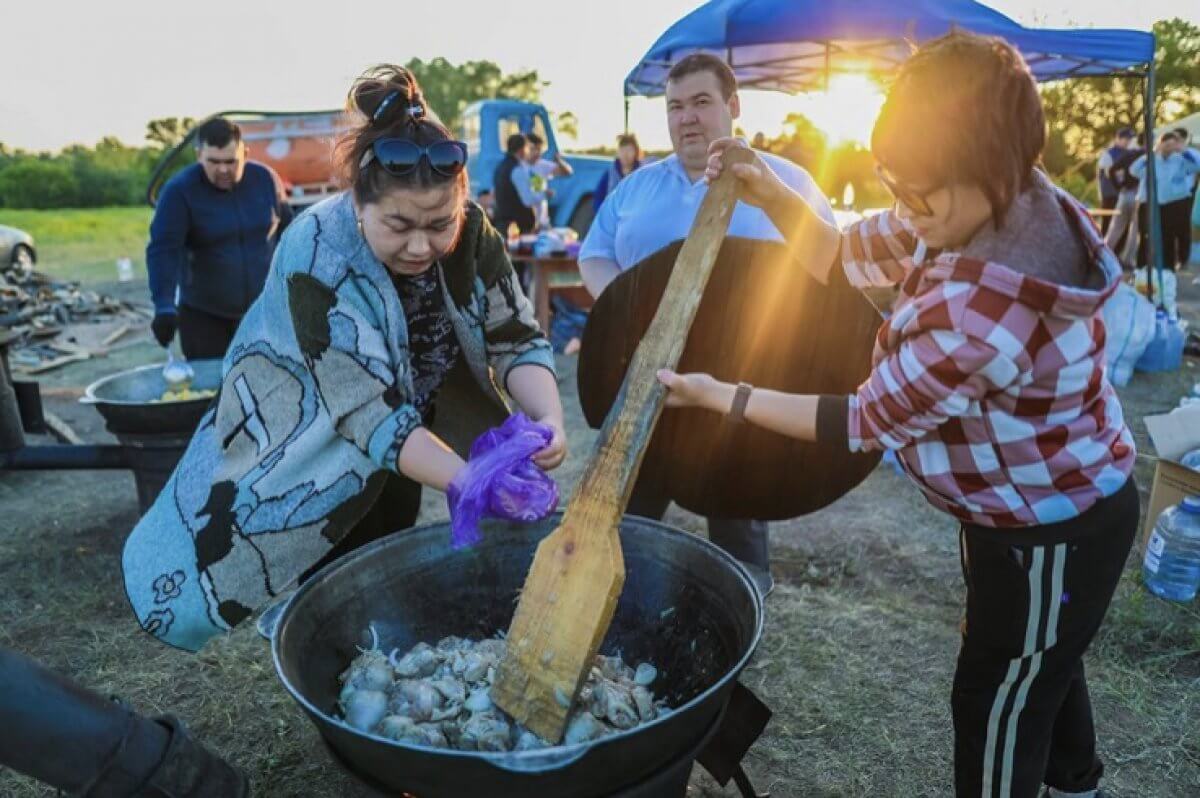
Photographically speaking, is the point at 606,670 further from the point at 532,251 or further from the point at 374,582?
the point at 532,251

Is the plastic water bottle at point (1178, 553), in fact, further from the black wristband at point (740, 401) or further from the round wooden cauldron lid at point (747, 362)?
the black wristband at point (740, 401)

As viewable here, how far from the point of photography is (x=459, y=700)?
1713 millimetres

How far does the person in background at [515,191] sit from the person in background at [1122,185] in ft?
25.7

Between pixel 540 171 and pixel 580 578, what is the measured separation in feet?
31.5

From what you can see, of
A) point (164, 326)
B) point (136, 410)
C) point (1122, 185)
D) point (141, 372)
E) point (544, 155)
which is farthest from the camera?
Answer: point (544, 155)

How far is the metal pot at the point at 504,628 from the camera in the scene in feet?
4.17

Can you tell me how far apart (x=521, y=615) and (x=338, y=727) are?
43cm

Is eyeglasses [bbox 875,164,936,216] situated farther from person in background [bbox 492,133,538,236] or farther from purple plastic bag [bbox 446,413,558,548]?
person in background [bbox 492,133,538,236]

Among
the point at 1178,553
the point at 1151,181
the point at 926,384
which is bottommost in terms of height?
the point at 1178,553

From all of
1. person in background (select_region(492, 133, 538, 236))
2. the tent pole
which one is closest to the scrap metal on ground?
person in background (select_region(492, 133, 538, 236))

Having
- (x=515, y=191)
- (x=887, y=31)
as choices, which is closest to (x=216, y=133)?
(x=887, y=31)

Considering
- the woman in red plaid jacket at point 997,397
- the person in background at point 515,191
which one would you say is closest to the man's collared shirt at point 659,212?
the woman in red plaid jacket at point 997,397

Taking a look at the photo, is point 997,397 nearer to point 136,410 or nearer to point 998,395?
point 998,395

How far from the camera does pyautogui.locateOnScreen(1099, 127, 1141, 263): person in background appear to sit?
11.4m
